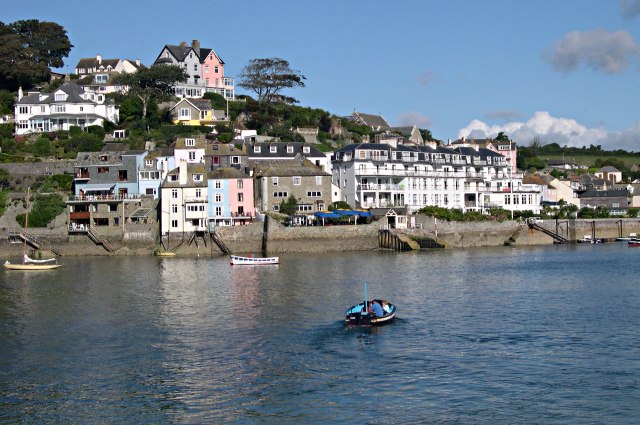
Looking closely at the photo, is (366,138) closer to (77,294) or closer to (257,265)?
(257,265)

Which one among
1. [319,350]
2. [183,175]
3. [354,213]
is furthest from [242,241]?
[319,350]

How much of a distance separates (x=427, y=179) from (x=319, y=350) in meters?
58.8

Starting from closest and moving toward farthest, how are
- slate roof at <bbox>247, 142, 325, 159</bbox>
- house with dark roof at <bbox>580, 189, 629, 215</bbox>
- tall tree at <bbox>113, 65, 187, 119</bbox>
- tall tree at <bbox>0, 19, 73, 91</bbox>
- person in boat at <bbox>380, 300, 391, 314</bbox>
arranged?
person in boat at <bbox>380, 300, 391, 314</bbox>, slate roof at <bbox>247, 142, 325, 159</bbox>, tall tree at <bbox>113, 65, 187, 119</bbox>, house with dark roof at <bbox>580, 189, 629, 215</bbox>, tall tree at <bbox>0, 19, 73, 91</bbox>

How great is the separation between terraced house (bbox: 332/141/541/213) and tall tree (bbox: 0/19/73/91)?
154 ft

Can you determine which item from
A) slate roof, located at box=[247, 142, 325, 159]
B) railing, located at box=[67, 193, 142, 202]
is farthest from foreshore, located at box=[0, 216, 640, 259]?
slate roof, located at box=[247, 142, 325, 159]

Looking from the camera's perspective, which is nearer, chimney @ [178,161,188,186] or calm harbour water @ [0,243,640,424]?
calm harbour water @ [0,243,640,424]

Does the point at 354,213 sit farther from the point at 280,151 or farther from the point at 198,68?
the point at 198,68

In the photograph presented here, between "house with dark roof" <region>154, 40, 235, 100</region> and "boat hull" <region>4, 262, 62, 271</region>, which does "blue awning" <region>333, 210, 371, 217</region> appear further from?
"house with dark roof" <region>154, 40, 235, 100</region>

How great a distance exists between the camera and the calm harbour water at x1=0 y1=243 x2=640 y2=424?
83.3 feet

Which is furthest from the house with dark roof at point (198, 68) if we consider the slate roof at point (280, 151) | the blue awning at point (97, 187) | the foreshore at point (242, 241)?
the foreshore at point (242, 241)

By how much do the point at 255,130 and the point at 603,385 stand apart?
2984 inches

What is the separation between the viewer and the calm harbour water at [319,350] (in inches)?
999

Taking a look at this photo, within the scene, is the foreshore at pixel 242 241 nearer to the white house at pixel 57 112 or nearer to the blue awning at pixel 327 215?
the blue awning at pixel 327 215

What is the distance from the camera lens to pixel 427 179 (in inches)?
3533
